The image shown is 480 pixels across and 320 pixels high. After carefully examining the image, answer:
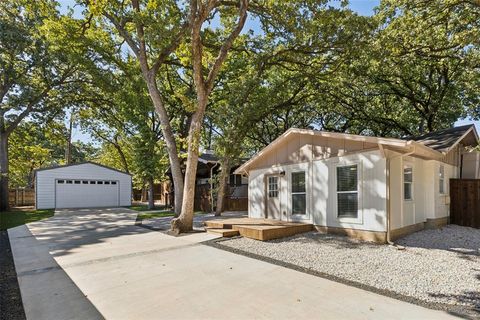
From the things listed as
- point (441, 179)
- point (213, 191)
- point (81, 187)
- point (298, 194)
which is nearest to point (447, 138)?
point (441, 179)

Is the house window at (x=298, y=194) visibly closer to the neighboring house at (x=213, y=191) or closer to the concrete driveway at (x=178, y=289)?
the concrete driveway at (x=178, y=289)

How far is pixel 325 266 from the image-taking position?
17.1 feet

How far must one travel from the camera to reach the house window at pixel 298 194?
8945 millimetres

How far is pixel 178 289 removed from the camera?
408 cm

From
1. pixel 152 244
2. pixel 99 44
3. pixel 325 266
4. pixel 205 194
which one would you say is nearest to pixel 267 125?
pixel 205 194

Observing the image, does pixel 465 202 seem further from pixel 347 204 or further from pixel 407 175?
pixel 347 204

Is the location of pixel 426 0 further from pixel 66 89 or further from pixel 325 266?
pixel 66 89

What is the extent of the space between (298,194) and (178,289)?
5878 millimetres

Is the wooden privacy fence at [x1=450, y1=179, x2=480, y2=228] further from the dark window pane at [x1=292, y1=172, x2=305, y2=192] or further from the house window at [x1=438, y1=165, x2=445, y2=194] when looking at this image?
the dark window pane at [x1=292, y1=172, x2=305, y2=192]

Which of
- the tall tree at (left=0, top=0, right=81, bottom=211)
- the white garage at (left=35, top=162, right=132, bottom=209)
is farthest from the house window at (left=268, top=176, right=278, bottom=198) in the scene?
the white garage at (left=35, top=162, right=132, bottom=209)

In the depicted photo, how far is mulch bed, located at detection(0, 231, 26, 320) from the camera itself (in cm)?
341

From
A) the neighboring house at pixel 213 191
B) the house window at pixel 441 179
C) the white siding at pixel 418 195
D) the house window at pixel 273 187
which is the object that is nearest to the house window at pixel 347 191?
the white siding at pixel 418 195

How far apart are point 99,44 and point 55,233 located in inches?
427

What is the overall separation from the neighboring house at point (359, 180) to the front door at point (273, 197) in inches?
1.4
